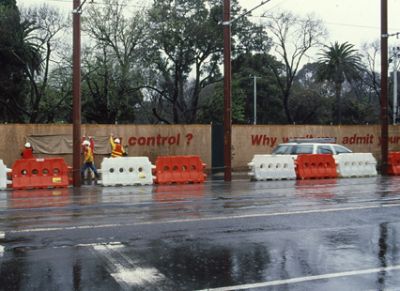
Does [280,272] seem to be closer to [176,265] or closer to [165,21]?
[176,265]

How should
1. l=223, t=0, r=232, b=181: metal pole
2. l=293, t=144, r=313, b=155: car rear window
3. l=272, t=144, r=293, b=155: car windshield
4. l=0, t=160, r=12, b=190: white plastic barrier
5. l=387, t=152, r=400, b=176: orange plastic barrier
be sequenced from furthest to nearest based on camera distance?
1. l=387, t=152, r=400, b=176: orange plastic barrier
2. l=272, t=144, r=293, b=155: car windshield
3. l=293, t=144, r=313, b=155: car rear window
4. l=223, t=0, r=232, b=181: metal pole
5. l=0, t=160, r=12, b=190: white plastic barrier

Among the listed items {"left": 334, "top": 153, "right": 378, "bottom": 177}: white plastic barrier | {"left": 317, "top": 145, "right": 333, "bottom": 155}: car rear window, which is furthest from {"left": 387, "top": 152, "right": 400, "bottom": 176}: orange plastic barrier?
{"left": 317, "top": 145, "right": 333, "bottom": 155}: car rear window

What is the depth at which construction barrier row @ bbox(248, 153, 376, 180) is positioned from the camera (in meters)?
19.9

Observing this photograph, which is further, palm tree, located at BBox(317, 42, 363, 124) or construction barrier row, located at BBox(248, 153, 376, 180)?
palm tree, located at BBox(317, 42, 363, 124)

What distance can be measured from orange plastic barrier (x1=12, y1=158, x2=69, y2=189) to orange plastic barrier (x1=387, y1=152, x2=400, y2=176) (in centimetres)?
1331

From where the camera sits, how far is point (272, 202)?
12.7 metres

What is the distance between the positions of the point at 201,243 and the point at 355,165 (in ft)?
48.5

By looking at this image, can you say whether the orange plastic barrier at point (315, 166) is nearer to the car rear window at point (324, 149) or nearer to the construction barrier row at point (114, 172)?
the car rear window at point (324, 149)

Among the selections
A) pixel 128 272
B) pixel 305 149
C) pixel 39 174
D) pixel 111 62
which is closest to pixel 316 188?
pixel 305 149

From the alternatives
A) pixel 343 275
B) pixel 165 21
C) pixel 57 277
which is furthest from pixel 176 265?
pixel 165 21

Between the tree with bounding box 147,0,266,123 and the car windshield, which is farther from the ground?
the tree with bounding box 147,0,266,123

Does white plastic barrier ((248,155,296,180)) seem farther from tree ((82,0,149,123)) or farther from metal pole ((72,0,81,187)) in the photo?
tree ((82,0,149,123))

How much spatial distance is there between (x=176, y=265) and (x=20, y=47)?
37619mm

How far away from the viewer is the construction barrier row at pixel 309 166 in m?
19.9
